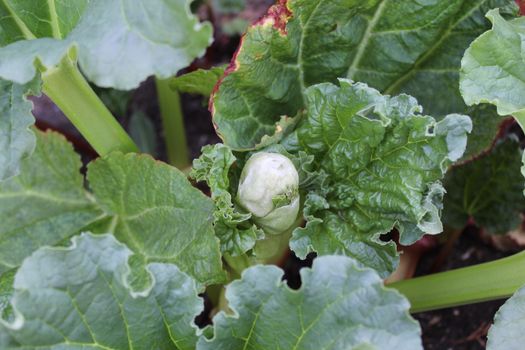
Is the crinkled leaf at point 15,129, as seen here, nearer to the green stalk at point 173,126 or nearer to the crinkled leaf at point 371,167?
the crinkled leaf at point 371,167

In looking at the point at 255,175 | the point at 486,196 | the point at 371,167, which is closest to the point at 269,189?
the point at 255,175

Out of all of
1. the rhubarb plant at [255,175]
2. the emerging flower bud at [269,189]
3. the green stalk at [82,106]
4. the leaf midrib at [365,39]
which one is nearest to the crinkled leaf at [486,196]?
the rhubarb plant at [255,175]

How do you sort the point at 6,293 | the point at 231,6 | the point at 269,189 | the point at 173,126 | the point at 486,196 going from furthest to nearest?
the point at 231,6, the point at 173,126, the point at 486,196, the point at 6,293, the point at 269,189

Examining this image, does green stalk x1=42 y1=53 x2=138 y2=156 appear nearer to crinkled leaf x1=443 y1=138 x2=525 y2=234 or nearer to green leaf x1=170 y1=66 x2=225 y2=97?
green leaf x1=170 y1=66 x2=225 y2=97

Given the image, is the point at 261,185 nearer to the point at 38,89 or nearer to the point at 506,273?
the point at 38,89

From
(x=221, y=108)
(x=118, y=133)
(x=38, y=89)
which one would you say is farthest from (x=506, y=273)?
(x=38, y=89)

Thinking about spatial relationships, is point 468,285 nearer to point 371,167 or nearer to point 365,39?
point 371,167

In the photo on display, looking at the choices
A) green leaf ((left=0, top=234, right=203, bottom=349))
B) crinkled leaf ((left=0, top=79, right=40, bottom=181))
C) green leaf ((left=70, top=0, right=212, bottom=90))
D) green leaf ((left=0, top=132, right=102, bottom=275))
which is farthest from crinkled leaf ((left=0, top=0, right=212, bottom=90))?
green leaf ((left=0, top=132, right=102, bottom=275))
